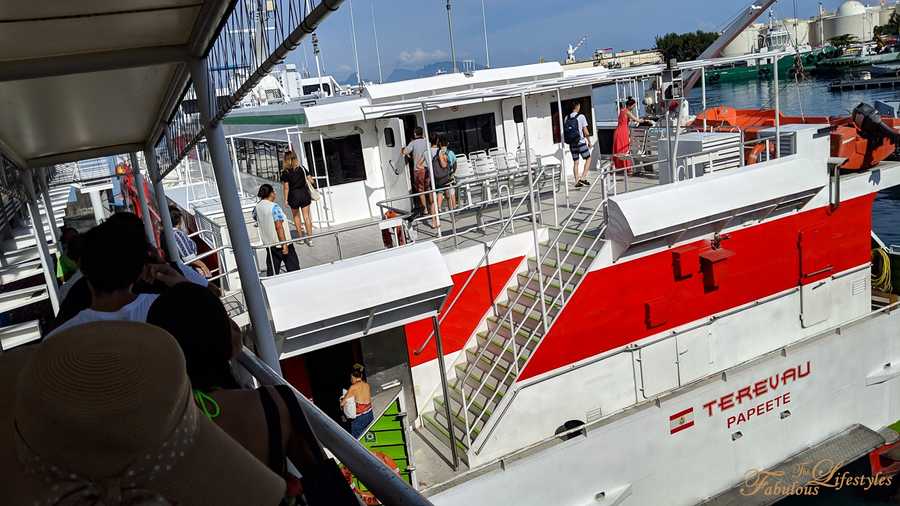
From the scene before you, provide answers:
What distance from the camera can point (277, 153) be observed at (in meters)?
12.9

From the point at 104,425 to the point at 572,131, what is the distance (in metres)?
12.2

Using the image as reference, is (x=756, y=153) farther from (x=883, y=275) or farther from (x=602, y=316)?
(x=602, y=316)

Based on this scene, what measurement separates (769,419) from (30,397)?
1040 cm

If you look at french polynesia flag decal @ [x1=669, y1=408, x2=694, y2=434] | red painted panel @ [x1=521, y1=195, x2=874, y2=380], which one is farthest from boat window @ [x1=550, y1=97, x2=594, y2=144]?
french polynesia flag decal @ [x1=669, y1=408, x2=694, y2=434]

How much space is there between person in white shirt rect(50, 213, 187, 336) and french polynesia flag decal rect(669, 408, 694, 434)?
7.69m

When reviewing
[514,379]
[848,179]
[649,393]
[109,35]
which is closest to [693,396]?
[649,393]

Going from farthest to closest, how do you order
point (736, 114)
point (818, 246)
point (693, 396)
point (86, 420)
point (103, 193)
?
1. point (103, 193)
2. point (736, 114)
3. point (818, 246)
4. point (693, 396)
5. point (86, 420)

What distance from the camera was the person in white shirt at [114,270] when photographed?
2414 mm

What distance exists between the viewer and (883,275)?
13.2 metres

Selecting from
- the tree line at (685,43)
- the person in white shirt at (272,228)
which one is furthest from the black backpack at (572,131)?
the tree line at (685,43)

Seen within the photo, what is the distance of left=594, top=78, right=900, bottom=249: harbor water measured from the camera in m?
24.9

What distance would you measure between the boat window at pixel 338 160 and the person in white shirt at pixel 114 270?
963 cm

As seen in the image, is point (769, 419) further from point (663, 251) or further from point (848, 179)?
point (848, 179)

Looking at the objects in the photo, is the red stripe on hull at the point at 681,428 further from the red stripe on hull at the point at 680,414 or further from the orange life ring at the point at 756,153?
the orange life ring at the point at 756,153
